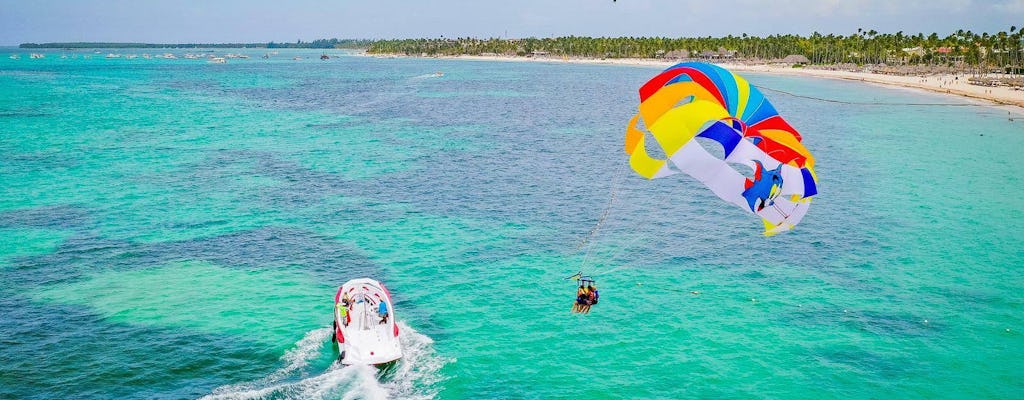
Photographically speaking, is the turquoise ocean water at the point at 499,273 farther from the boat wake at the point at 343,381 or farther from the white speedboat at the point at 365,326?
the white speedboat at the point at 365,326

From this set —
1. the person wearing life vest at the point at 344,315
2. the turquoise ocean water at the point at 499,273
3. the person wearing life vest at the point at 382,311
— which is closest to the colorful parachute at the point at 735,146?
the turquoise ocean water at the point at 499,273

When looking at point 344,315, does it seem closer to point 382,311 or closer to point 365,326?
point 365,326

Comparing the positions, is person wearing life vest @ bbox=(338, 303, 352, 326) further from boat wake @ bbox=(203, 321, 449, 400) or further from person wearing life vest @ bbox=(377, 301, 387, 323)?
boat wake @ bbox=(203, 321, 449, 400)

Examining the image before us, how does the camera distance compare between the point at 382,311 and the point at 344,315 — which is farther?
the point at 382,311

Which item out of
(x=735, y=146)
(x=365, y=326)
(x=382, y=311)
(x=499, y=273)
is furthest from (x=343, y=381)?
(x=735, y=146)

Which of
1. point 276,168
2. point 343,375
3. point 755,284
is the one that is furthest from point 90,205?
point 755,284

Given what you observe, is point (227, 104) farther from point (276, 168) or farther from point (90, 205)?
point (90, 205)
